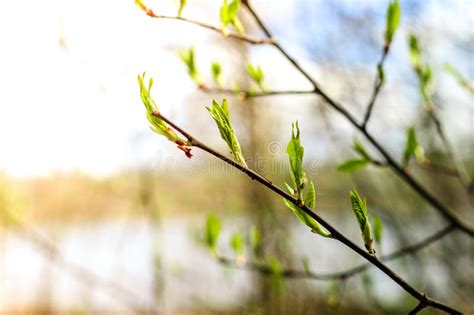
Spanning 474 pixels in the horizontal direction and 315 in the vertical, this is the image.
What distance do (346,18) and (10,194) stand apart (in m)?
1.54

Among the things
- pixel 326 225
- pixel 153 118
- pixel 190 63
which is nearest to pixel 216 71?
pixel 190 63

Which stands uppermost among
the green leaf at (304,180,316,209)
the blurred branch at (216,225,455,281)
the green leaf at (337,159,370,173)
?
the green leaf at (337,159,370,173)

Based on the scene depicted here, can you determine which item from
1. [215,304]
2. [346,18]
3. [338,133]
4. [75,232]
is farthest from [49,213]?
[346,18]

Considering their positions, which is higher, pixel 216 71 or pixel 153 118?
pixel 216 71

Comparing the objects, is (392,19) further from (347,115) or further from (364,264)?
(364,264)

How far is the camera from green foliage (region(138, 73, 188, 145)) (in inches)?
19.3

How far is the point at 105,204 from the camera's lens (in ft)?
12.5

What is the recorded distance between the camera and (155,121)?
0.51m

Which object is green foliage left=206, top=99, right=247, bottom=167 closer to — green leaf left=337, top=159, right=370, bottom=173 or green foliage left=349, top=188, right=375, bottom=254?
green foliage left=349, top=188, right=375, bottom=254

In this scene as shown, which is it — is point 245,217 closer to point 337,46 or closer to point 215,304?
point 215,304

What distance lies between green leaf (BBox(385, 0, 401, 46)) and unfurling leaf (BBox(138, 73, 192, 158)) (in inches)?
18.7

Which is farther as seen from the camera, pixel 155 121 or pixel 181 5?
pixel 181 5

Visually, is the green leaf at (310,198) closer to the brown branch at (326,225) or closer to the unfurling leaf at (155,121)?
the brown branch at (326,225)

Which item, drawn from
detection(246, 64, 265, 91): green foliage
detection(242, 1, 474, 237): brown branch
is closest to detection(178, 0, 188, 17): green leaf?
detection(242, 1, 474, 237): brown branch
